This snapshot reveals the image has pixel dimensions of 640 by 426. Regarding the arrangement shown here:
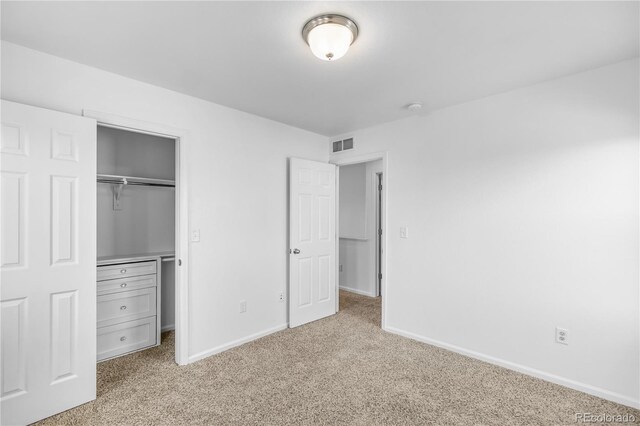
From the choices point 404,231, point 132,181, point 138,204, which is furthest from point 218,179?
point 404,231

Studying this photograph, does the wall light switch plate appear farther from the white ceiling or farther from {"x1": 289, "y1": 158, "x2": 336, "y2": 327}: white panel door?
the white ceiling

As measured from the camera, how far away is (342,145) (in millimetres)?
4086

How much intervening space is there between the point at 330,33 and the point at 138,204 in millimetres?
2936

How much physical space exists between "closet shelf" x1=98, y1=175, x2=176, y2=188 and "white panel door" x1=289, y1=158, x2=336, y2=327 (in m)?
1.44

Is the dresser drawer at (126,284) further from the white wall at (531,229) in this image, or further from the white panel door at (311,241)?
the white wall at (531,229)

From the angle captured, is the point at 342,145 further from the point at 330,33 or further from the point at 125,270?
the point at 125,270

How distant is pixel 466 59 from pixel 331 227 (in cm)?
252

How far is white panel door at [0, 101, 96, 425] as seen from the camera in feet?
6.23

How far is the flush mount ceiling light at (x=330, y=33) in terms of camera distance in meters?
1.70

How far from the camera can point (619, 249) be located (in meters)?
2.22

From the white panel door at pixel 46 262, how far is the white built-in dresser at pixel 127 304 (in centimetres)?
72

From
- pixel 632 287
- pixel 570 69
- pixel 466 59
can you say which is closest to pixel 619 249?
pixel 632 287

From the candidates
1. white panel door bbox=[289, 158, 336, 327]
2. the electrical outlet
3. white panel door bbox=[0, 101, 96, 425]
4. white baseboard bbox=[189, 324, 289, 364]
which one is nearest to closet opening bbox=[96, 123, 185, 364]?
white baseboard bbox=[189, 324, 289, 364]

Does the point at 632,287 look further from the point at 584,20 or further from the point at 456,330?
the point at 584,20
